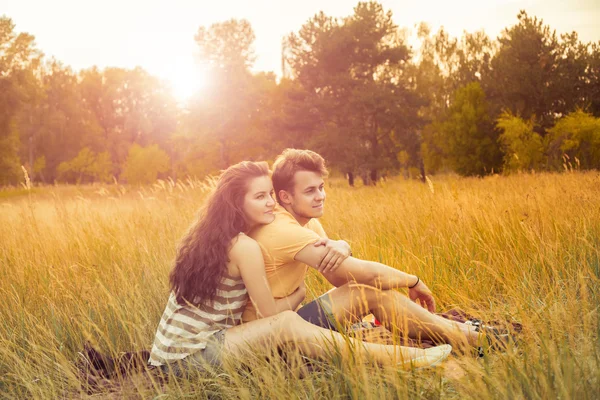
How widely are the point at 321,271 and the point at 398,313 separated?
1.83 ft

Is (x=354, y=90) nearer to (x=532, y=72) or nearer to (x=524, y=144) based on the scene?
(x=524, y=144)

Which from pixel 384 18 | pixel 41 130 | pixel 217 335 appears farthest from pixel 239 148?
pixel 217 335

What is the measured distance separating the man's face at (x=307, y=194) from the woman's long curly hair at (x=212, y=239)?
28 cm

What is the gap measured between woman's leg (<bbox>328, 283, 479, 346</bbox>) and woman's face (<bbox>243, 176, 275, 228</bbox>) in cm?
63

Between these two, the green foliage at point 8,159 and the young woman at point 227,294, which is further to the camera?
the green foliage at point 8,159

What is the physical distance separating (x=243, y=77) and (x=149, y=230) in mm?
25848

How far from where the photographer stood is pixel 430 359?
8.41 feet

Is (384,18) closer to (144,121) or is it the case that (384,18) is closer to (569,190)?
(569,190)

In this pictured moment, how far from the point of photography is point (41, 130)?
42.9 m

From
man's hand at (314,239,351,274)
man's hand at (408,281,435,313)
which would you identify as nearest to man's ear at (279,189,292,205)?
man's hand at (314,239,351,274)

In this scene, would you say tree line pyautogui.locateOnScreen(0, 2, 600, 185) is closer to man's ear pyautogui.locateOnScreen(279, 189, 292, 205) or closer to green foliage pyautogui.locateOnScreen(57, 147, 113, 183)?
green foliage pyautogui.locateOnScreen(57, 147, 113, 183)

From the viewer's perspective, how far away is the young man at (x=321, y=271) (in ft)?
9.68

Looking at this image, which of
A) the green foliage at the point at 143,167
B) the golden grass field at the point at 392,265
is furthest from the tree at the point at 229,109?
the golden grass field at the point at 392,265

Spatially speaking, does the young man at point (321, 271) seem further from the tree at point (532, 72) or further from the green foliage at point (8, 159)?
the green foliage at point (8, 159)
